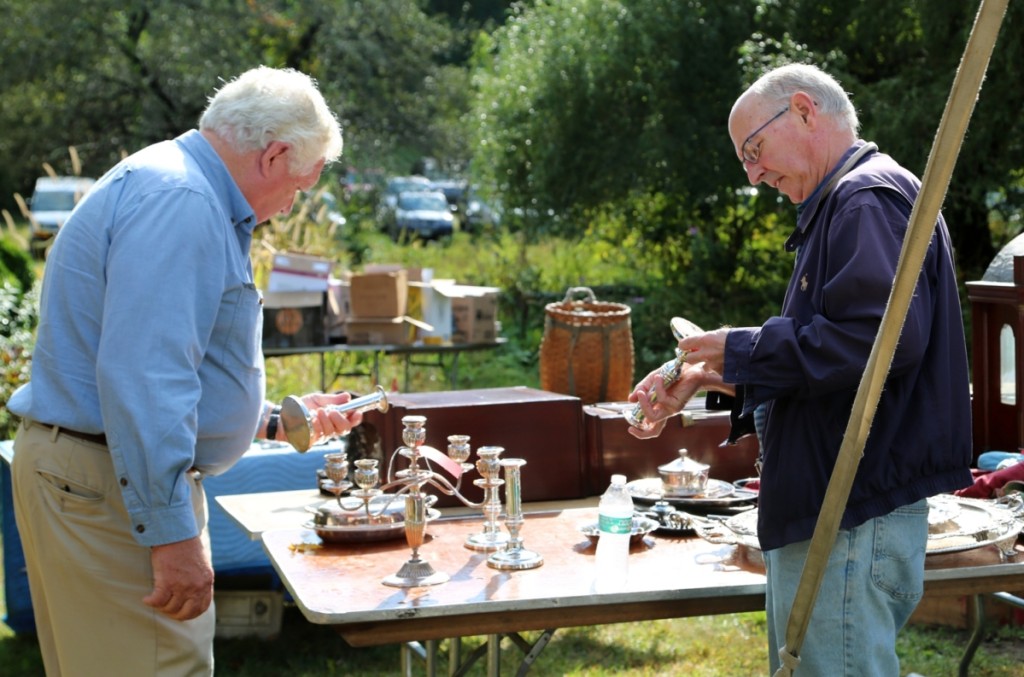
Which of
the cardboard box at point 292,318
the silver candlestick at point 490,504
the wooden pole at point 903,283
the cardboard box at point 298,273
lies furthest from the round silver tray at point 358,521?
Result: the cardboard box at point 292,318

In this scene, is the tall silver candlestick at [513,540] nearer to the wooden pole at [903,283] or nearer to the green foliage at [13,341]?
the wooden pole at [903,283]

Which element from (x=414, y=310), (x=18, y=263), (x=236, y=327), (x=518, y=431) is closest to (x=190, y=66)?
(x=18, y=263)

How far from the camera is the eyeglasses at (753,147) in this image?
8.05 ft

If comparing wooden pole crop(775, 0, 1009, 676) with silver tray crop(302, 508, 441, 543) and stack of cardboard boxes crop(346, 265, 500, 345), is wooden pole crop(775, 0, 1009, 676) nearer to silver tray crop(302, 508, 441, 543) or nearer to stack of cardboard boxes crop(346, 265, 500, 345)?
silver tray crop(302, 508, 441, 543)

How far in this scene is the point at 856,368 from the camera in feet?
7.38

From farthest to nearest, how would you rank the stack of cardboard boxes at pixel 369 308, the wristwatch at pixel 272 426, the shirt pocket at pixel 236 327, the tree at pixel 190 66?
the tree at pixel 190 66 < the stack of cardboard boxes at pixel 369 308 < the wristwatch at pixel 272 426 < the shirt pocket at pixel 236 327

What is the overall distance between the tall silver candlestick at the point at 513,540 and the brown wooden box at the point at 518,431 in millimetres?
613

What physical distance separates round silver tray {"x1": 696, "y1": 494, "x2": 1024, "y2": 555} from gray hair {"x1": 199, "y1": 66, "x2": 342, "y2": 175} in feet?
4.30

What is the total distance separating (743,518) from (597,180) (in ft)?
28.9

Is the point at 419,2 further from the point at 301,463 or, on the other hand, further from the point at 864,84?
the point at 301,463

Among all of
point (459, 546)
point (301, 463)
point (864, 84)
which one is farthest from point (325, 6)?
point (459, 546)

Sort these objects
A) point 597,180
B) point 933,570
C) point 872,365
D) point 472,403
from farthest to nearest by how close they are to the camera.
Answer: point 597,180 < point 472,403 < point 933,570 < point 872,365

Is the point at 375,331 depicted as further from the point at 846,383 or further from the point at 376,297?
the point at 846,383

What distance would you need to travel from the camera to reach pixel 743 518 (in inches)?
122
